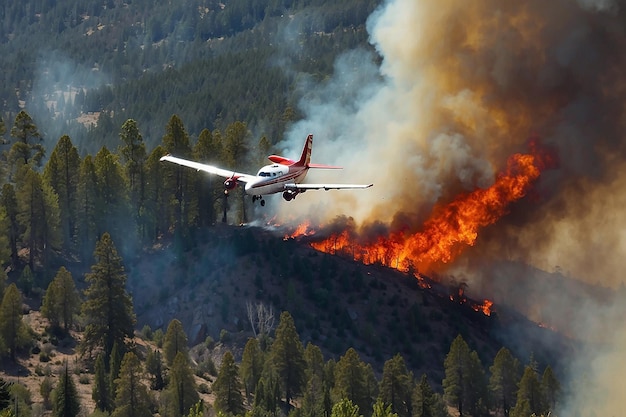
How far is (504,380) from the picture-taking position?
408 ft

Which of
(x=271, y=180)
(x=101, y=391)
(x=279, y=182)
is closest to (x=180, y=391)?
(x=101, y=391)

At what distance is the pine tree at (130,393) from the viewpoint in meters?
107

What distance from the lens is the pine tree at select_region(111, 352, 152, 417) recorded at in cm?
10700

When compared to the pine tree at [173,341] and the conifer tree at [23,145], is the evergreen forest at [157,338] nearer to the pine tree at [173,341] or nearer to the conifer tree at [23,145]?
the pine tree at [173,341]

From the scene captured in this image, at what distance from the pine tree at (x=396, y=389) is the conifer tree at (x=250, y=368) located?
11.6m

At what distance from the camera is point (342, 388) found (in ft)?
376

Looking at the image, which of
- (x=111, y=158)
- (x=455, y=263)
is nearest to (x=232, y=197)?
(x=111, y=158)

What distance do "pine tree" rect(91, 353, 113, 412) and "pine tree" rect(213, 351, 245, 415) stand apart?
971 centimetres

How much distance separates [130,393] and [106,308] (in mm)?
14944

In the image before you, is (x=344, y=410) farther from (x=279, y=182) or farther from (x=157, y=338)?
(x=157, y=338)

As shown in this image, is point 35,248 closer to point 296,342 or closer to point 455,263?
point 296,342

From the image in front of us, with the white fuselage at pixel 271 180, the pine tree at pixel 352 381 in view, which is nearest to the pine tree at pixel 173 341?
the pine tree at pixel 352 381

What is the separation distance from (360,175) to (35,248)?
1467 inches

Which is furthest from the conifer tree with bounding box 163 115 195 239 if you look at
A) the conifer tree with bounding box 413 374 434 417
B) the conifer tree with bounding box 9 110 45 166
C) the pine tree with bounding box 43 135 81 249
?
the conifer tree with bounding box 413 374 434 417
